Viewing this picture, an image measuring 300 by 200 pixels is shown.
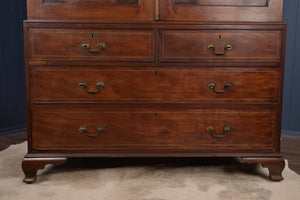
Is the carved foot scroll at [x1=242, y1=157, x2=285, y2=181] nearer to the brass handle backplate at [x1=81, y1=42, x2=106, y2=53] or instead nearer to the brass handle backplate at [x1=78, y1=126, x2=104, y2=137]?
the brass handle backplate at [x1=78, y1=126, x2=104, y2=137]

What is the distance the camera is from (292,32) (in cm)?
255

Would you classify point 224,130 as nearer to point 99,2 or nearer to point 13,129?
point 99,2

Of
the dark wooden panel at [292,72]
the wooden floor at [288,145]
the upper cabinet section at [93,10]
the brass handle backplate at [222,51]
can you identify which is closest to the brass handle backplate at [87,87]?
the upper cabinet section at [93,10]

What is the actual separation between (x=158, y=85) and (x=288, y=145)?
58.2 inches

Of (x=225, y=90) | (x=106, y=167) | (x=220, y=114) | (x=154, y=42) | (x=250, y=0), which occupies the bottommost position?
(x=106, y=167)

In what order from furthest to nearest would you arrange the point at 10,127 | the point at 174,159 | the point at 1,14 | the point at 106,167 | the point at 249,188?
the point at 10,127
the point at 1,14
the point at 174,159
the point at 106,167
the point at 249,188

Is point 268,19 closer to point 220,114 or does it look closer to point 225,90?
point 225,90

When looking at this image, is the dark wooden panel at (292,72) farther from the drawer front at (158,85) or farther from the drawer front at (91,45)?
the drawer front at (91,45)

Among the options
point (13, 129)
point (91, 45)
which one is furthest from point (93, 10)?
point (13, 129)

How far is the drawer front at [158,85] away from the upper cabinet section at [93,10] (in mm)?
294

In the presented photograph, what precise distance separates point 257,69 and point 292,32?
130 cm

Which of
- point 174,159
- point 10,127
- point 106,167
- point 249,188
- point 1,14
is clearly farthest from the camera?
point 10,127

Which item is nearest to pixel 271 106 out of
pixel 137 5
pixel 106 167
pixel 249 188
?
pixel 249 188

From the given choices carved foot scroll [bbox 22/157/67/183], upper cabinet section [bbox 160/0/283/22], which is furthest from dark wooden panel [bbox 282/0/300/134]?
carved foot scroll [bbox 22/157/67/183]
